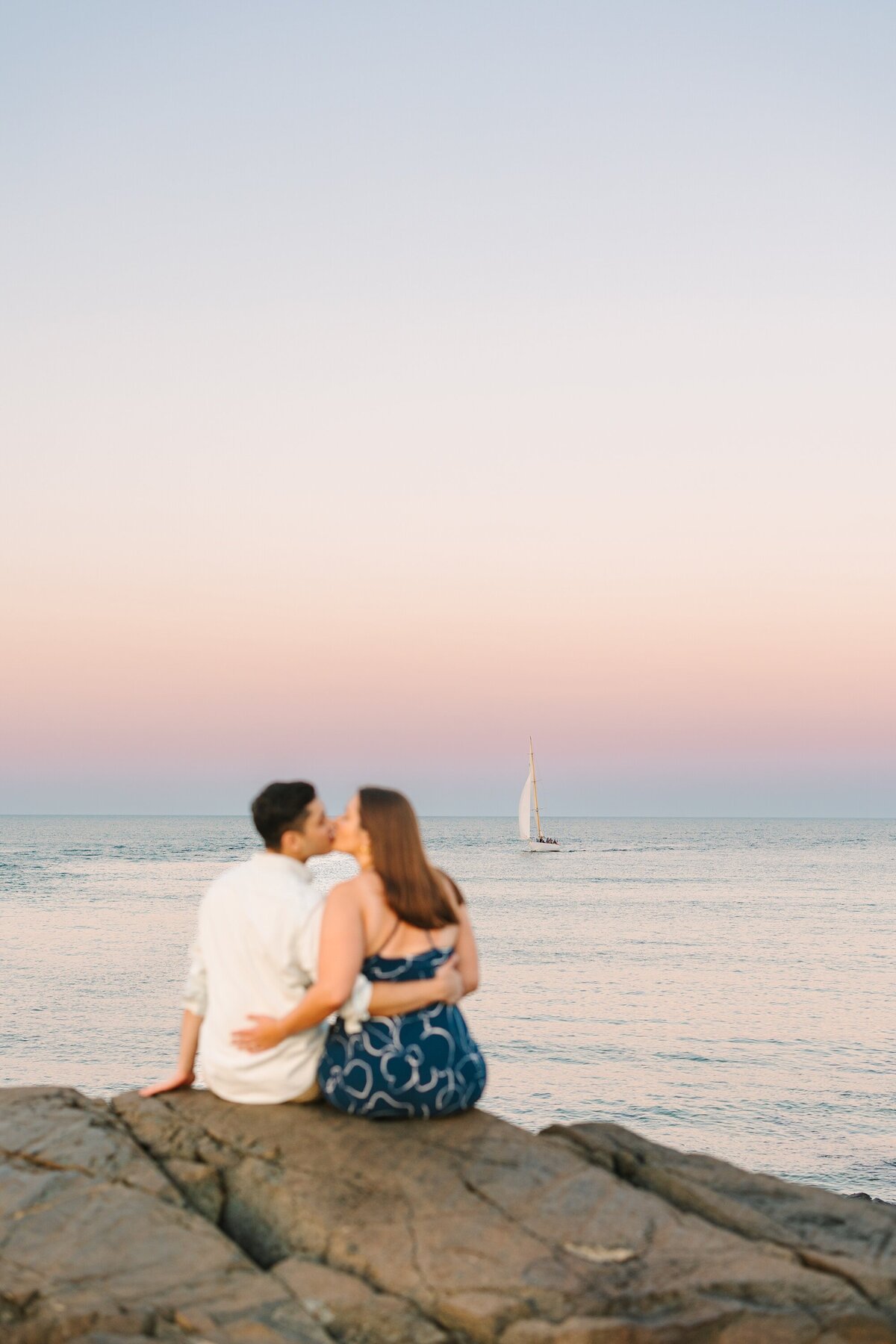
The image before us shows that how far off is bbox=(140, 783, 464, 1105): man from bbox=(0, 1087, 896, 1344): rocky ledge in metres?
0.19

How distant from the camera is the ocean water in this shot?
14820 millimetres

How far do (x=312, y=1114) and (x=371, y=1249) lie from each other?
945 mm

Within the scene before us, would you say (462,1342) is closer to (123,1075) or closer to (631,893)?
(123,1075)

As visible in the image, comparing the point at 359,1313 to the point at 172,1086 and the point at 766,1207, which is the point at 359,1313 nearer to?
the point at 172,1086

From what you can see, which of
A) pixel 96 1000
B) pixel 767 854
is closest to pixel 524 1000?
pixel 96 1000

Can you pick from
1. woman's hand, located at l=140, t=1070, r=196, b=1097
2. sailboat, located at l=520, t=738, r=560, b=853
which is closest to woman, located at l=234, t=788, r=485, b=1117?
woman's hand, located at l=140, t=1070, r=196, b=1097

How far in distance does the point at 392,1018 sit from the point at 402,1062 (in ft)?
0.59

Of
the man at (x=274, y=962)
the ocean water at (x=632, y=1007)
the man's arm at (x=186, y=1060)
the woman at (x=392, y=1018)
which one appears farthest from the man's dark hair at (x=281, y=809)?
the ocean water at (x=632, y=1007)

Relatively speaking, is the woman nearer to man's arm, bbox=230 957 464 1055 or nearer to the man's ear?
man's arm, bbox=230 957 464 1055

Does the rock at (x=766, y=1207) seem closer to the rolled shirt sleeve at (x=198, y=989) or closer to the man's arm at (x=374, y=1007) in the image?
the man's arm at (x=374, y=1007)

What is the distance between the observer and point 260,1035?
483cm

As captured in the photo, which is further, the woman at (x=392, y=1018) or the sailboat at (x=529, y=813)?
the sailboat at (x=529, y=813)

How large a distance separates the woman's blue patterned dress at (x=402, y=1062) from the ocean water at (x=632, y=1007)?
931cm

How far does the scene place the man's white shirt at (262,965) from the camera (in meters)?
4.89
